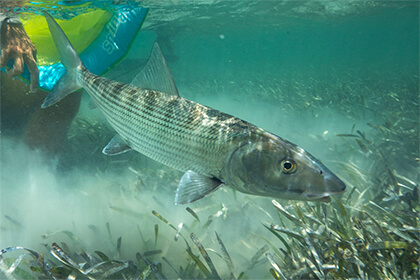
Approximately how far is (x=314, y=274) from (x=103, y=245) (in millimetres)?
2835

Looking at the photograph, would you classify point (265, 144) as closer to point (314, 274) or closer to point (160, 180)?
point (314, 274)

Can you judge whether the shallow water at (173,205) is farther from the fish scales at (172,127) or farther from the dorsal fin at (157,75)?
the dorsal fin at (157,75)

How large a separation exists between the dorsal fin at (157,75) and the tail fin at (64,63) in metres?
1.06

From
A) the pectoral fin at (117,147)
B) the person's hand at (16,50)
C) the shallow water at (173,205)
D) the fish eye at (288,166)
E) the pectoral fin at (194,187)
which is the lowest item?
the shallow water at (173,205)

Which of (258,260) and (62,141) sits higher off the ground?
(62,141)

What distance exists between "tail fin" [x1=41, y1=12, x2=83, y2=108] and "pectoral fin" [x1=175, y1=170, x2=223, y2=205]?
1995mm

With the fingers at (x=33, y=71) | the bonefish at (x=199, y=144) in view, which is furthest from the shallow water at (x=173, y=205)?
the fingers at (x=33, y=71)

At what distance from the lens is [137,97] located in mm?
2529

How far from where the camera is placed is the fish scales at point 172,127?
2.10 meters

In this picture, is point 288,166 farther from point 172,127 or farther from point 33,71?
point 33,71

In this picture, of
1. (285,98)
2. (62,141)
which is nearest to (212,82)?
(285,98)

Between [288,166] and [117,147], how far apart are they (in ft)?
5.77

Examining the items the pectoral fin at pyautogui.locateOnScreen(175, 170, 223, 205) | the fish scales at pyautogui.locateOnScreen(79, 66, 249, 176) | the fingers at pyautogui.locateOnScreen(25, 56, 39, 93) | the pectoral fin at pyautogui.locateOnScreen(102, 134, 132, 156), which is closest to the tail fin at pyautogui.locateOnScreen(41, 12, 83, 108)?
the fish scales at pyautogui.locateOnScreen(79, 66, 249, 176)

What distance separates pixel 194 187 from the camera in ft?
6.59
